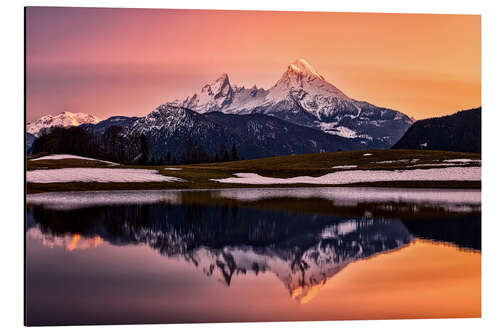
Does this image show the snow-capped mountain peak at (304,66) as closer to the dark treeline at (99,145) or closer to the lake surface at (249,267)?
the lake surface at (249,267)

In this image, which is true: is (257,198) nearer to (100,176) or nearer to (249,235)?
(100,176)

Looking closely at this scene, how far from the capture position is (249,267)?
47.8ft

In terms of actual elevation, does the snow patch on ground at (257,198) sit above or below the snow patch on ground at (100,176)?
below

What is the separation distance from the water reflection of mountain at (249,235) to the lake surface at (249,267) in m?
0.04

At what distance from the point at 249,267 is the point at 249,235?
465 centimetres

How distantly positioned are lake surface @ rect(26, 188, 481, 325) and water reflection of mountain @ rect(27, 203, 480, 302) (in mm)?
44

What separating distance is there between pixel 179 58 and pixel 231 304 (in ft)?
52.4

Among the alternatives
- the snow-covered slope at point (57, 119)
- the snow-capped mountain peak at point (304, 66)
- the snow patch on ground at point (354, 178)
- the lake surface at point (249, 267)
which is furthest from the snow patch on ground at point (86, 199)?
the snow patch on ground at point (354, 178)

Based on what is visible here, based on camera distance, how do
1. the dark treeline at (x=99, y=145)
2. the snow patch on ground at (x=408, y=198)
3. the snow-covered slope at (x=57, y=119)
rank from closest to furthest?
the snow-covered slope at (x=57, y=119)
the snow patch on ground at (x=408, y=198)
the dark treeline at (x=99, y=145)

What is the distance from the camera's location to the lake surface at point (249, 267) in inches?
483

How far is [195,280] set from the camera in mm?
13555

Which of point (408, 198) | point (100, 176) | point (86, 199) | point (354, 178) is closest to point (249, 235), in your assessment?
point (86, 199)

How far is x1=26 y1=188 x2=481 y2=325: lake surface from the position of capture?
483 inches
